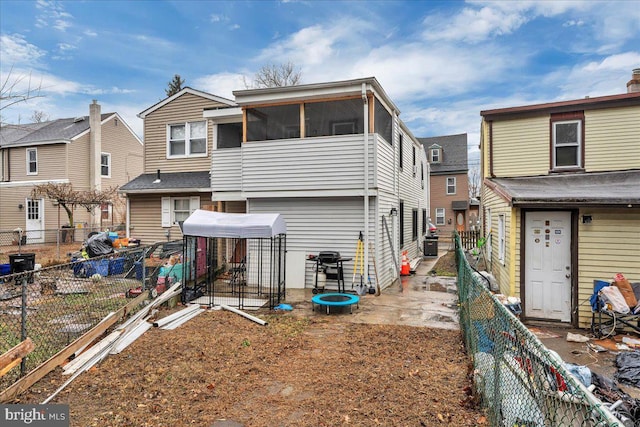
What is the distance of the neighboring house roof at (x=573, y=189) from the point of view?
7363 millimetres

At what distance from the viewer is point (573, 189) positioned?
8461 millimetres

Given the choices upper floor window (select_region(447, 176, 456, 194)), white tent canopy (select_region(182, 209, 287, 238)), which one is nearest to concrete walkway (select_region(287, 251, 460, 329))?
white tent canopy (select_region(182, 209, 287, 238))

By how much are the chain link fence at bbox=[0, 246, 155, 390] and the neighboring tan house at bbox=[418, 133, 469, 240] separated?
2580 cm

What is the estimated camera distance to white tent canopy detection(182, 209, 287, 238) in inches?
340

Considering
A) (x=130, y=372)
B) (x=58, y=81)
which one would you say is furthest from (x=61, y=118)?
(x=130, y=372)

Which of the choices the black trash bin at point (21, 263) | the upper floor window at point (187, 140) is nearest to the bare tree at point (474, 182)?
the upper floor window at point (187, 140)

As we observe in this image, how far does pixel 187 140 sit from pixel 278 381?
12527 millimetres

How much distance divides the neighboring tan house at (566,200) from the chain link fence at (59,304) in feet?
29.2

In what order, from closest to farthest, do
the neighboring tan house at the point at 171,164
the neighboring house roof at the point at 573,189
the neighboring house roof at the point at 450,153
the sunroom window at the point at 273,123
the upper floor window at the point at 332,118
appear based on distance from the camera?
the neighboring house roof at the point at 573,189, the upper floor window at the point at 332,118, the sunroom window at the point at 273,123, the neighboring tan house at the point at 171,164, the neighboring house roof at the point at 450,153

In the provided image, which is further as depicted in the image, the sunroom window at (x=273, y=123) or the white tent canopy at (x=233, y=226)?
the sunroom window at (x=273, y=123)

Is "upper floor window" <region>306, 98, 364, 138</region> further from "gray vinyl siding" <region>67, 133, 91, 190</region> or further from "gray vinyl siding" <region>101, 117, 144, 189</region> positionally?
"gray vinyl siding" <region>101, 117, 144, 189</region>

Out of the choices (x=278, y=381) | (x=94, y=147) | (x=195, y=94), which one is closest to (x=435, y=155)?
(x=195, y=94)

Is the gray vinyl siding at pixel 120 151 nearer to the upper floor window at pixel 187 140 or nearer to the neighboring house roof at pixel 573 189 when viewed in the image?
the upper floor window at pixel 187 140

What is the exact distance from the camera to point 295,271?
426 inches
